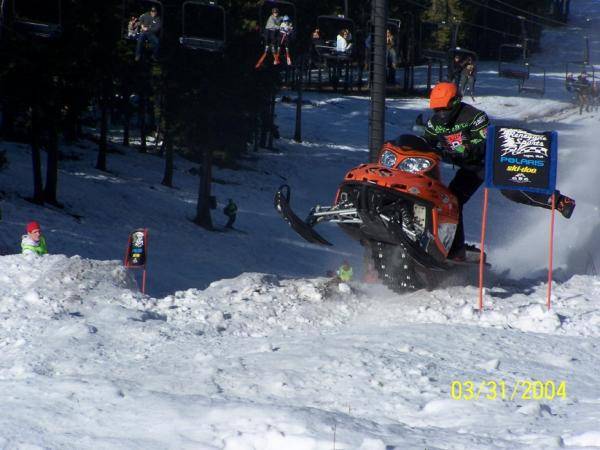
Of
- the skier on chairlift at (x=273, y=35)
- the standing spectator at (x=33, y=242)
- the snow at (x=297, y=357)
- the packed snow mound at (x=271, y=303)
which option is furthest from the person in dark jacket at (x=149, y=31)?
the packed snow mound at (x=271, y=303)

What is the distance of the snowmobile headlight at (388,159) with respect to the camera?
483 inches

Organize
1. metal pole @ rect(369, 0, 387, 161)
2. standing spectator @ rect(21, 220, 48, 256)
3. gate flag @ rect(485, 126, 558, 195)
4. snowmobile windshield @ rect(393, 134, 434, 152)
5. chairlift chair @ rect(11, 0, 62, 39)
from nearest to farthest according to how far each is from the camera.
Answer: gate flag @ rect(485, 126, 558, 195)
snowmobile windshield @ rect(393, 134, 434, 152)
standing spectator @ rect(21, 220, 48, 256)
metal pole @ rect(369, 0, 387, 161)
chairlift chair @ rect(11, 0, 62, 39)

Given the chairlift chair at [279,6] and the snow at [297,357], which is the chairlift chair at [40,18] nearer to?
the chairlift chair at [279,6]

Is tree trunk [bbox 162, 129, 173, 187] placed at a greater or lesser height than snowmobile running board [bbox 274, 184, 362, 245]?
lesser

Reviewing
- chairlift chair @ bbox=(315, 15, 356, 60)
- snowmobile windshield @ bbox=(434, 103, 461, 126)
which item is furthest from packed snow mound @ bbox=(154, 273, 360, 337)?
chairlift chair @ bbox=(315, 15, 356, 60)

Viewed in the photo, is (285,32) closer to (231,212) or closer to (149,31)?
(149,31)

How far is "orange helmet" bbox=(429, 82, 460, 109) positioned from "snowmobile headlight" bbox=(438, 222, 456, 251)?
151 centimetres

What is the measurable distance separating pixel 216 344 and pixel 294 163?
1741 inches

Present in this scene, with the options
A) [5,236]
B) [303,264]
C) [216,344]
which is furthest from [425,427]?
[303,264]

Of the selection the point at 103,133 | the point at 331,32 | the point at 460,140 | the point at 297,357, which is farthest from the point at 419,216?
the point at 103,133

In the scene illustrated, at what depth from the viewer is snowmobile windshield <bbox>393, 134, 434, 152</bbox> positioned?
1238 centimetres

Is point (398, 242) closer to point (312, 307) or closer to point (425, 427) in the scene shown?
point (312, 307)

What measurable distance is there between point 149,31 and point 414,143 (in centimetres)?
1147

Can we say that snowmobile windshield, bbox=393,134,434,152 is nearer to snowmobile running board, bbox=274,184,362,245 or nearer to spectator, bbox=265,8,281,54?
snowmobile running board, bbox=274,184,362,245
